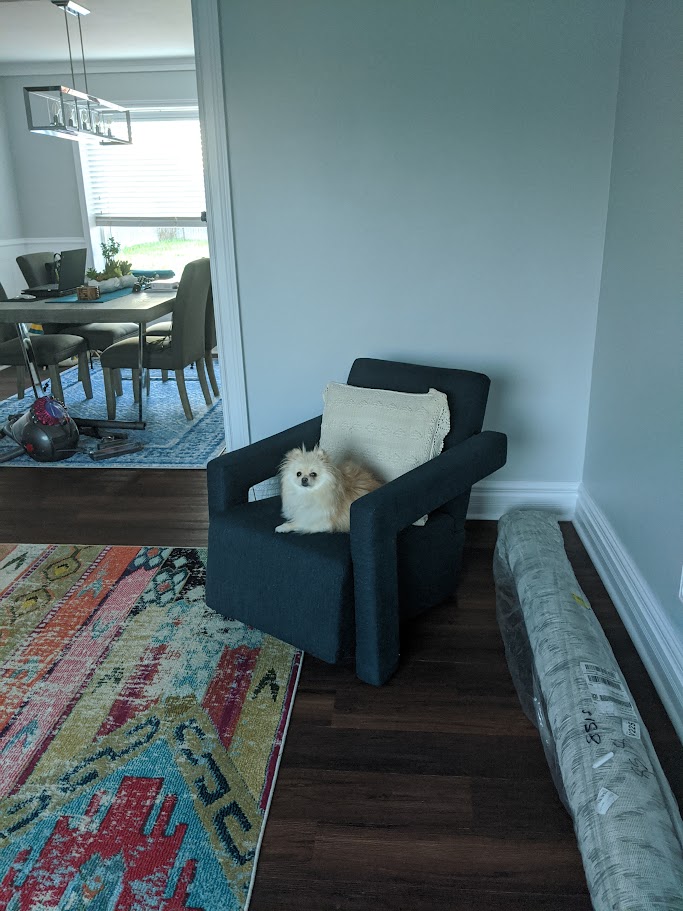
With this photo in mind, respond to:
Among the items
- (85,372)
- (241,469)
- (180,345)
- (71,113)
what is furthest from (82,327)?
(241,469)

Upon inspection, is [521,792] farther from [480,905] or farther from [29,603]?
[29,603]

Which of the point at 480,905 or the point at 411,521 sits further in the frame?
the point at 411,521

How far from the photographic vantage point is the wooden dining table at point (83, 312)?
157 inches

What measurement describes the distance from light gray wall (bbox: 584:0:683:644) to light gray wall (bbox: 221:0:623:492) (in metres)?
0.16

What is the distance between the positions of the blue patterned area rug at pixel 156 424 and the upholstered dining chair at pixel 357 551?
1.65 metres

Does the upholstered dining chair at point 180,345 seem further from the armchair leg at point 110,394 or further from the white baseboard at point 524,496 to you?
the white baseboard at point 524,496

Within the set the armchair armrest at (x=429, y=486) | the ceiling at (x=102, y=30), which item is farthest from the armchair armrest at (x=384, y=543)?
the ceiling at (x=102, y=30)

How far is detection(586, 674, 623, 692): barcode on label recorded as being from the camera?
67.6 inches

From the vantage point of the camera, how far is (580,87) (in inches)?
104

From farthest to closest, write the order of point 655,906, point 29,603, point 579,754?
point 29,603
point 579,754
point 655,906

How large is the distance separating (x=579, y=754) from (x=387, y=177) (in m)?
2.20

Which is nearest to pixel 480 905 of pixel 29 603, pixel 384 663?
pixel 384 663

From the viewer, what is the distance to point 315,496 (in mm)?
2137

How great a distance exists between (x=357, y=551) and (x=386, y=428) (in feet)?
2.00
